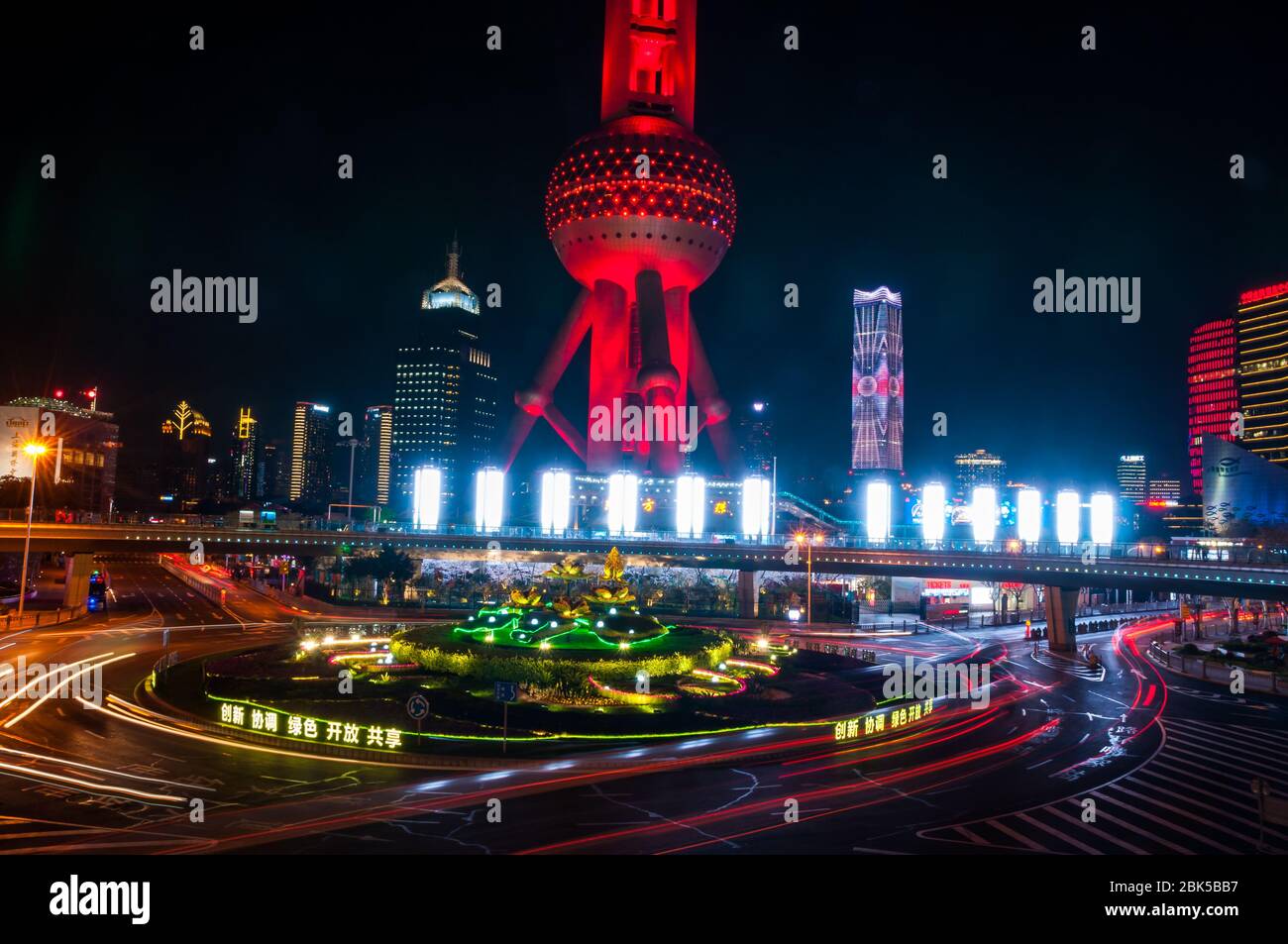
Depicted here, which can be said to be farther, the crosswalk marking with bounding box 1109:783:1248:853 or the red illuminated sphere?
the red illuminated sphere

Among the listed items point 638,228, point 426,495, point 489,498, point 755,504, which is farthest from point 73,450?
point 755,504

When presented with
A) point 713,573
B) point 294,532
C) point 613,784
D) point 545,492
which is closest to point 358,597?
point 294,532

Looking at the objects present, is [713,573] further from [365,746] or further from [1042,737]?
[365,746]

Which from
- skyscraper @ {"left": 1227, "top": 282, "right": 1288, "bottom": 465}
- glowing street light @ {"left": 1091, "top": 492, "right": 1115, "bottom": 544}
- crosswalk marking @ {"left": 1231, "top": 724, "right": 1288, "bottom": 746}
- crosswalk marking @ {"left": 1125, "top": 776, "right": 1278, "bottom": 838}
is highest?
skyscraper @ {"left": 1227, "top": 282, "right": 1288, "bottom": 465}

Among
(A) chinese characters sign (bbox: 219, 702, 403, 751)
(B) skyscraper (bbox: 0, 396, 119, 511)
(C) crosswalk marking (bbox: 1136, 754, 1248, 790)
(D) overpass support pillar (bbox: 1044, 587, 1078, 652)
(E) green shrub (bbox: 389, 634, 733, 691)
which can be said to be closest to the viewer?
(C) crosswalk marking (bbox: 1136, 754, 1248, 790)

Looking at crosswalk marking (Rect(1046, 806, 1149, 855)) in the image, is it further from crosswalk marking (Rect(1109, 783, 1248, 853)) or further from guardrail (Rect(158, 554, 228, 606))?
guardrail (Rect(158, 554, 228, 606))

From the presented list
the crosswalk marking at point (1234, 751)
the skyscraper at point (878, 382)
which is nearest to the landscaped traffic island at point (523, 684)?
the crosswalk marking at point (1234, 751)

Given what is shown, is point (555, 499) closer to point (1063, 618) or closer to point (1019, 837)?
point (1063, 618)

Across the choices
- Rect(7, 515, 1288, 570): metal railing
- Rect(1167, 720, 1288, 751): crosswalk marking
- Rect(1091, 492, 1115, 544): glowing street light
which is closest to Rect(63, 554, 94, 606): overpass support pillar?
Rect(7, 515, 1288, 570): metal railing
